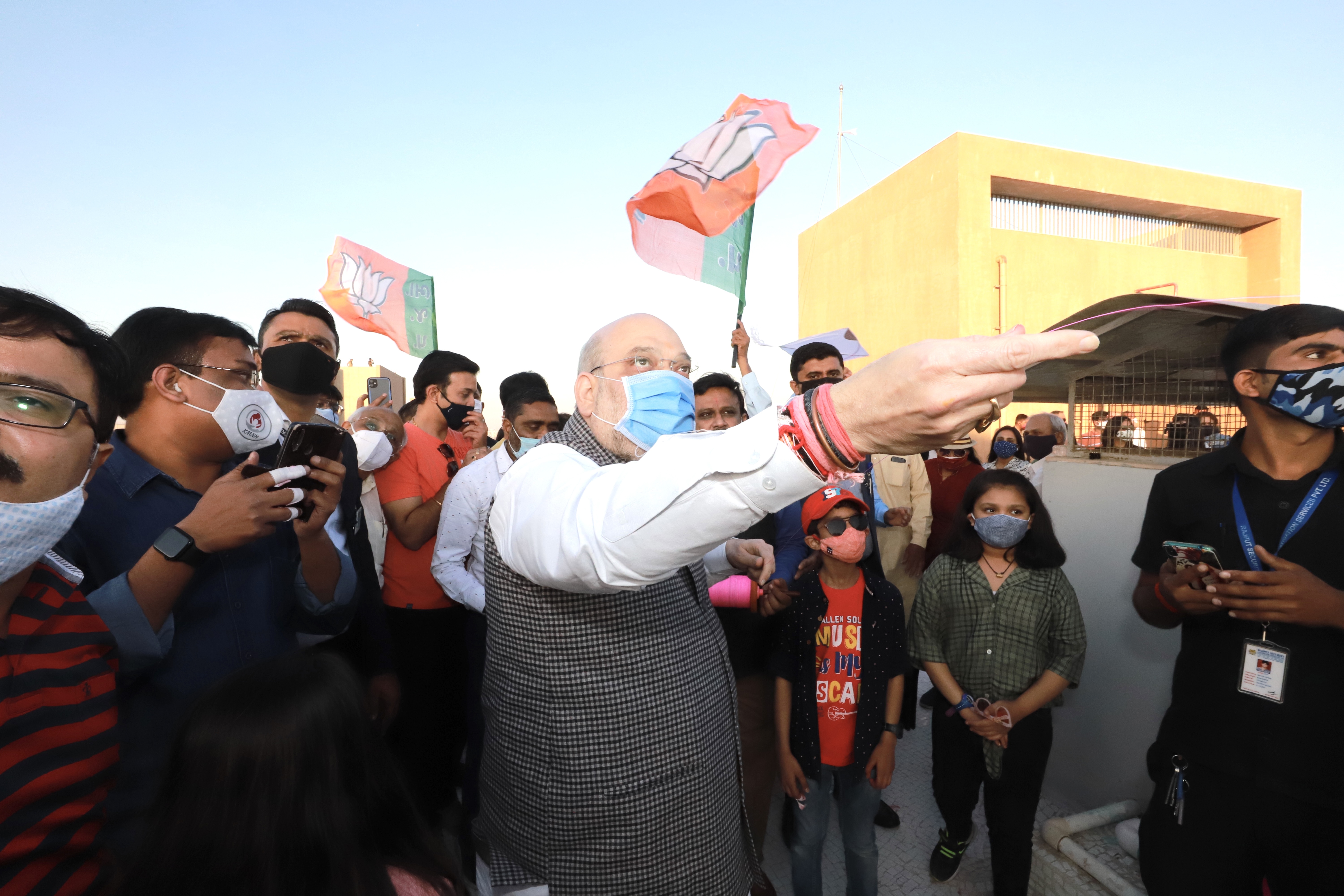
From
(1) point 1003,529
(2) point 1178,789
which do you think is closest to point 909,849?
(2) point 1178,789

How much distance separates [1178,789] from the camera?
6.17 ft

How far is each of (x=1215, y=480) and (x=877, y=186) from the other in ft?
62.9

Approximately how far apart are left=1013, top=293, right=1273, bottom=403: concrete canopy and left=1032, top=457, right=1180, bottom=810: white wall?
0.67 meters

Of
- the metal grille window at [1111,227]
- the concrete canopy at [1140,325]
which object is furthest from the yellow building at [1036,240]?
the concrete canopy at [1140,325]

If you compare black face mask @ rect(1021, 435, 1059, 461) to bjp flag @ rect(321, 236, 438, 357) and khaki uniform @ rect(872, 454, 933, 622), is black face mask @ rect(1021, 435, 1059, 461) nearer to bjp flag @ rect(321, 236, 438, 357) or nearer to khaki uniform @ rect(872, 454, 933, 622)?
khaki uniform @ rect(872, 454, 933, 622)

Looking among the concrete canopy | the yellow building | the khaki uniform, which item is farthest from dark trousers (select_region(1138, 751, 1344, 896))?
the yellow building

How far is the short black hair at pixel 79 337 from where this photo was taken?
45.0 inches

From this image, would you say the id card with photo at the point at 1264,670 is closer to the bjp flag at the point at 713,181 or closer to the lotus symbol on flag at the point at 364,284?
the bjp flag at the point at 713,181

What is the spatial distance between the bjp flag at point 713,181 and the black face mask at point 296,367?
1974 millimetres

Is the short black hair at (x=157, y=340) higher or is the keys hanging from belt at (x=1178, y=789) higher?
the short black hair at (x=157, y=340)

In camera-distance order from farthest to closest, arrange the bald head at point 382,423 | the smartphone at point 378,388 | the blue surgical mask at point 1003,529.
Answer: the smartphone at point 378,388 < the bald head at point 382,423 < the blue surgical mask at point 1003,529

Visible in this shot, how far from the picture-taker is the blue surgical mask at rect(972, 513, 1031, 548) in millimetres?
2678

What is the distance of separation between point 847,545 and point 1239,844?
4.43ft

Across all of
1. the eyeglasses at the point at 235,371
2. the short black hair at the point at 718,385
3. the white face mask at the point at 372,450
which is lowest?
the white face mask at the point at 372,450
